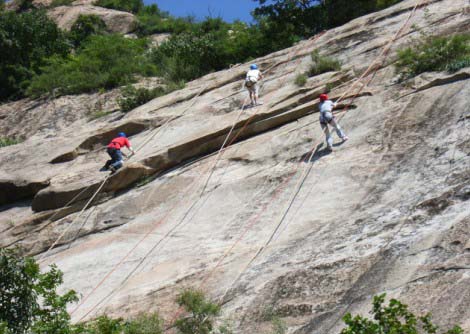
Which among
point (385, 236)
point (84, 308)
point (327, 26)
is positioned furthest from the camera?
point (327, 26)

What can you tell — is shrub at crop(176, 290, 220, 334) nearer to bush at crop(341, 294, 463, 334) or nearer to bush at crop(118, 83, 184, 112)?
bush at crop(341, 294, 463, 334)

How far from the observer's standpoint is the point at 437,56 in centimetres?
1703

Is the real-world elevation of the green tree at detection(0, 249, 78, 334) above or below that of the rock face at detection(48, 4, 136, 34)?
below

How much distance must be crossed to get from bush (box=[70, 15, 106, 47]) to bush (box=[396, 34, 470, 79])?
20390 mm

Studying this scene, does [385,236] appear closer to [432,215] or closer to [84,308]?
[432,215]

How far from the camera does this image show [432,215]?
11.3 meters

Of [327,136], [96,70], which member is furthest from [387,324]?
[96,70]

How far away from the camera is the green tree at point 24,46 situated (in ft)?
102

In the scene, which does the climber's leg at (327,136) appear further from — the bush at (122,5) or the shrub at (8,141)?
the bush at (122,5)

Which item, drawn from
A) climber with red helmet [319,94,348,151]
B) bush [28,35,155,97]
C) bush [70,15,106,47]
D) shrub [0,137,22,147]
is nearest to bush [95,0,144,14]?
bush [70,15,106,47]

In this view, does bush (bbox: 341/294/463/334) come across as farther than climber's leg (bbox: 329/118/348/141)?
No

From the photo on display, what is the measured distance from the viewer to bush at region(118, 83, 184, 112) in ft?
73.9

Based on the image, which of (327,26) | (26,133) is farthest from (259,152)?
(327,26)

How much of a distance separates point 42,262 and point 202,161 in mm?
3925
